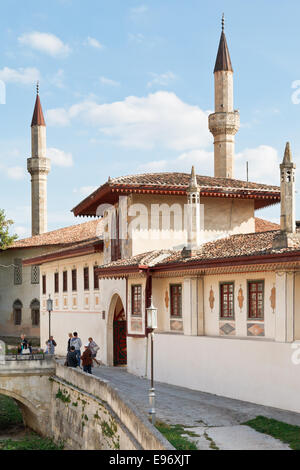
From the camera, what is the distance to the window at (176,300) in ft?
63.1

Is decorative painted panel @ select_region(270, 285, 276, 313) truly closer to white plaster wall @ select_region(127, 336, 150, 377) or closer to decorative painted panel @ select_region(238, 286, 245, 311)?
decorative painted panel @ select_region(238, 286, 245, 311)

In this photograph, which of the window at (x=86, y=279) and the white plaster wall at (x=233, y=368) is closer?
the white plaster wall at (x=233, y=368)

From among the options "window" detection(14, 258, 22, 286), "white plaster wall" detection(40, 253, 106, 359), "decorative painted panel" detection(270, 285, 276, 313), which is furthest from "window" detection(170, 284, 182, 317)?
"window" detection(14, 258, 22, 286)

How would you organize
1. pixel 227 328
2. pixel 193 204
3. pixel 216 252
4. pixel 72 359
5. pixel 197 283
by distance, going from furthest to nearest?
1. pixel 72 359
2. pixel 193 204
3. pixel 197 283
4. pixel 216 252
5. pixel 227 328

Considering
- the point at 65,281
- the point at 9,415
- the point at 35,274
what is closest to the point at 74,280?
the point at 65,281

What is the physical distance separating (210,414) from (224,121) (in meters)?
24.5

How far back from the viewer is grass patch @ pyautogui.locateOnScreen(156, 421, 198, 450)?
10.9 metres

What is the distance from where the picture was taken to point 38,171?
46.8m

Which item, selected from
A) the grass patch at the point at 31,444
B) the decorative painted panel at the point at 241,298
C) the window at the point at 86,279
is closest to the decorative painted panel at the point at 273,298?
the decorative painted panel at the point at 241,298

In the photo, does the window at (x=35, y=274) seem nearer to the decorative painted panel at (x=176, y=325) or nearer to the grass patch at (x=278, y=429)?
the decorative painted panel at (x=176, y=325)

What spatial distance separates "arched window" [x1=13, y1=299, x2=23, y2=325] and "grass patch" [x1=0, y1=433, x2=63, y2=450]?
779 inches

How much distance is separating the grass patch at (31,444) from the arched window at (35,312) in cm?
1798

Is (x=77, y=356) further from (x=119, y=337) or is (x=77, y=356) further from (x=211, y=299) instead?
(x=211, y=299)

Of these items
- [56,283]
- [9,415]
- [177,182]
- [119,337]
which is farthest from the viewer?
[56,283]
